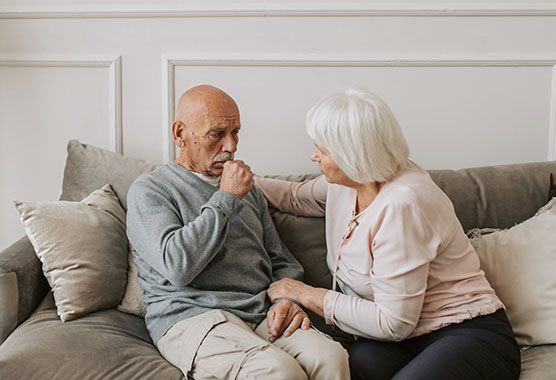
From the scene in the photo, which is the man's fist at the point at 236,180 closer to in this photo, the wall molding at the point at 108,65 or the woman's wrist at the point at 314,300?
the woman's wrist at the point at 314,300

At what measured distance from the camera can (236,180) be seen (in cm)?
153

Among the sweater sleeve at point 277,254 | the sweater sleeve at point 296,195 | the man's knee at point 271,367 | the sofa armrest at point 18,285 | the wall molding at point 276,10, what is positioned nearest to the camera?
the man's knee at point 271,367

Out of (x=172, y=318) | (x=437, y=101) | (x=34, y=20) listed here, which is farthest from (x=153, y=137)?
(x=437, y=101)

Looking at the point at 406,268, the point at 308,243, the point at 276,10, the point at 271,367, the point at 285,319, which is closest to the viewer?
the point at 271,367

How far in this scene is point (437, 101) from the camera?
221 centimetres

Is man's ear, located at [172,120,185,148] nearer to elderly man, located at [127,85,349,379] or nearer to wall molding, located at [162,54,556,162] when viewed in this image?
elderly man, located at [127,85,349,379]

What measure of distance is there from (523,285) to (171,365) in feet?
3.66

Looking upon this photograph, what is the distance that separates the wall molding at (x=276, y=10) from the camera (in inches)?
83.9

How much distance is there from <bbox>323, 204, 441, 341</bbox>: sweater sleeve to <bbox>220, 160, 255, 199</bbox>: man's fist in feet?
1.37

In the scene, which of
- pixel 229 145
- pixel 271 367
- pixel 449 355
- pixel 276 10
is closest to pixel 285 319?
pixel 271 367

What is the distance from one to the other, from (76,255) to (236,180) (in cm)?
56

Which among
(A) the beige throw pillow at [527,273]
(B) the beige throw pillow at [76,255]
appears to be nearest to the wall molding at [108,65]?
(B) the beige throw pillow at [76,255]

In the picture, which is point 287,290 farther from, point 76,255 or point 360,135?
point 76,255

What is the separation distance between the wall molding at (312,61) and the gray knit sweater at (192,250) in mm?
614
